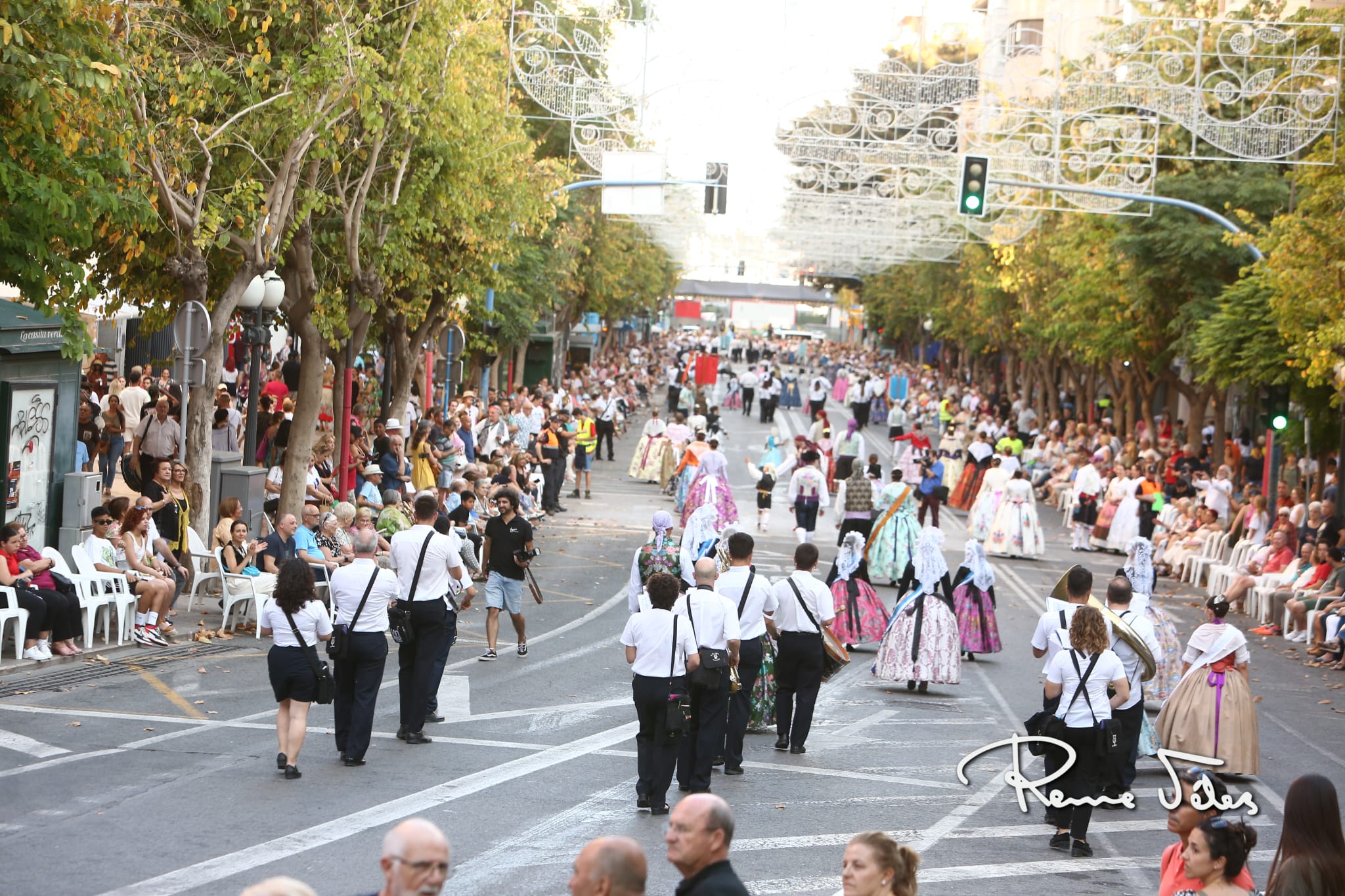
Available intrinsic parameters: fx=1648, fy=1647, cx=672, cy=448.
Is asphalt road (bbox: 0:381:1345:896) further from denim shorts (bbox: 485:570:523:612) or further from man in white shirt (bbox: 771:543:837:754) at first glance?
denim shorts (bbox: 485:570:523:612)

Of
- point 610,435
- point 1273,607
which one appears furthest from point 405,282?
point 610,435

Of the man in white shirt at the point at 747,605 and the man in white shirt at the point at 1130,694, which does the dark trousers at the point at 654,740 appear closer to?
the man in white shirt at the point at 747,605

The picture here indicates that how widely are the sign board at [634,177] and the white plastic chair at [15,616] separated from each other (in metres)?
18.1

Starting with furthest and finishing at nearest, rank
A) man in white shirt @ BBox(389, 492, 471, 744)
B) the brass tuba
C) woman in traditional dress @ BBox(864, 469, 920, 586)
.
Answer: woman in traditional dress @ BBox(864, 469, 920, 586), man in white shirt @ BBox(389, 492, 471, 744), the brass tuba

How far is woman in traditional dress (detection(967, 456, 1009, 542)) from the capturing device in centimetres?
2844

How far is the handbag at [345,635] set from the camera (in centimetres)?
1137

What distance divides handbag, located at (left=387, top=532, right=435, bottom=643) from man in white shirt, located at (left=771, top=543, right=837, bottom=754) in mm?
2647

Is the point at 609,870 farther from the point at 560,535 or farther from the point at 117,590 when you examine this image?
the point at 560,535

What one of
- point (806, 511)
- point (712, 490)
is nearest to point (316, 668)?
point (712, 490)

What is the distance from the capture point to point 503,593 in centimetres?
1620

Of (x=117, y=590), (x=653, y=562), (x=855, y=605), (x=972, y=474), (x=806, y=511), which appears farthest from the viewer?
(x=972, y=474)

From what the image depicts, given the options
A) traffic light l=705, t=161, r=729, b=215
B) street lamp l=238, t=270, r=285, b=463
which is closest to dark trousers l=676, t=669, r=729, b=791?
Answer: street lamp l=238, t=270, r=285, b=463

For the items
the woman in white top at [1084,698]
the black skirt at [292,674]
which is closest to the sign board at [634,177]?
the black skirt at [292,674]

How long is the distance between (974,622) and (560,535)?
1106 cm
